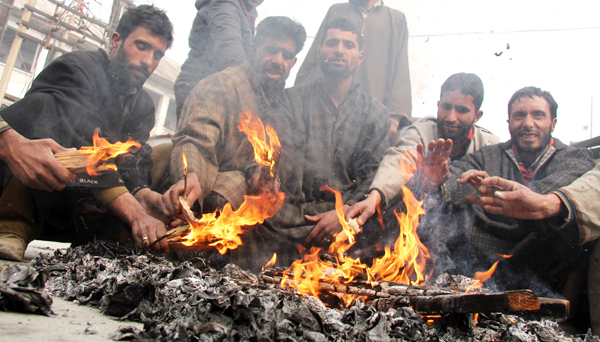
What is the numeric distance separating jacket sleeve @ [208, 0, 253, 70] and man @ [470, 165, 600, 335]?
2688 millimetres

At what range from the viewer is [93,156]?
266 centimetres

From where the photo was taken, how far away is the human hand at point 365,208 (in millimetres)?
3059

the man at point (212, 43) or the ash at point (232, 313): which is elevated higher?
the man at point (212, 43)

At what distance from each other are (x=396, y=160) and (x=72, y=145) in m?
2.70

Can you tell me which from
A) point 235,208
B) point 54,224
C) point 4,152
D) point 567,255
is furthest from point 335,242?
point 4,152

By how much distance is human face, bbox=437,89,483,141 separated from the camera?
3584 mm

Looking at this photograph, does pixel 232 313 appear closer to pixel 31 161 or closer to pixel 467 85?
pixel 31 161

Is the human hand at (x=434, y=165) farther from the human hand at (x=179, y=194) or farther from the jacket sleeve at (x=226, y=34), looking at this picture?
the jacket sleeve at (x=226, y=34)

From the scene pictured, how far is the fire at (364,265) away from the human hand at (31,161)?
1.63 m

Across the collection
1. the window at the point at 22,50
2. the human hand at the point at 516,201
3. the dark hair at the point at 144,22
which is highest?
the dark hair at the point at 144,22

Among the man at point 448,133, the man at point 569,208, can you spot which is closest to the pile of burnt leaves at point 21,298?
the man at point 448,133

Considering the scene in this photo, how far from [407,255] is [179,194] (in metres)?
1.70

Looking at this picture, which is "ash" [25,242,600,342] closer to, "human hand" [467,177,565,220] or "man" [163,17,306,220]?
"man" [163,17,306,220]

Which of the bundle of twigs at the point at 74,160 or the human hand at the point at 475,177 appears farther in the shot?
the human hand at the point at 475,177
